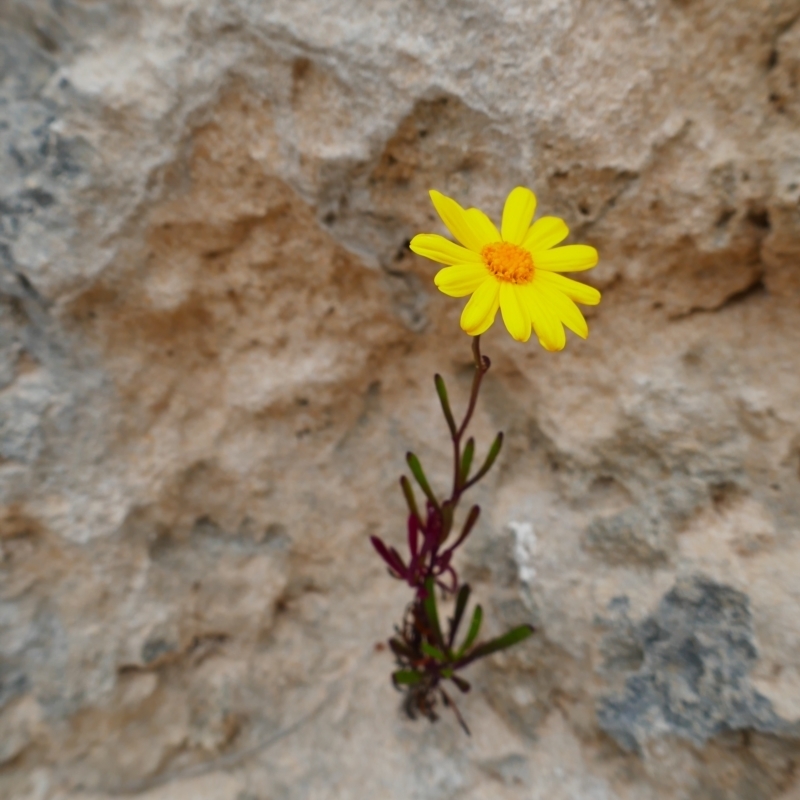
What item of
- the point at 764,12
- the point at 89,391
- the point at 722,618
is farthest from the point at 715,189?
the point at 89,391

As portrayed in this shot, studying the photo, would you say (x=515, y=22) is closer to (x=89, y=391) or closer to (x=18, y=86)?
(x=18, y=86)

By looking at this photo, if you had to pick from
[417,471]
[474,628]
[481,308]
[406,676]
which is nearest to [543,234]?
[481,308]

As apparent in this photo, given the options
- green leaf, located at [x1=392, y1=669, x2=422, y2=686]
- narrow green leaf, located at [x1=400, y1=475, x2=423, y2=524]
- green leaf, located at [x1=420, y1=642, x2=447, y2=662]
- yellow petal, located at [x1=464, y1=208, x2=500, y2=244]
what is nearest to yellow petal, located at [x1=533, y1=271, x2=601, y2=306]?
yellow petal, located at [x1=464, y1=208, x2=500, y2=244]

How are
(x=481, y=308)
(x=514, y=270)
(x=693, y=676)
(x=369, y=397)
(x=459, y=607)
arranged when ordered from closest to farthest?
(x=481, y=308), (x=514, y=270), (x=693, y=676), (x=459, y=607), (x=369, y=397)

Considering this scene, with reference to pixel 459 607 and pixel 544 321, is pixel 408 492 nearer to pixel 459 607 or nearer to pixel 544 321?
pixel 459 607

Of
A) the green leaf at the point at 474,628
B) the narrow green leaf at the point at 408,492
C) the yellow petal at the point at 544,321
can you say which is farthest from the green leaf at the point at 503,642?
the yellow petal at the point at 544,321

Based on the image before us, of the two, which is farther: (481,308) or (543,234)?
(543,234)

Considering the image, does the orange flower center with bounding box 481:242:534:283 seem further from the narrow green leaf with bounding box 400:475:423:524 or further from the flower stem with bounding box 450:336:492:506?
the narrow green leaf with bounding box 400:475:423:524
